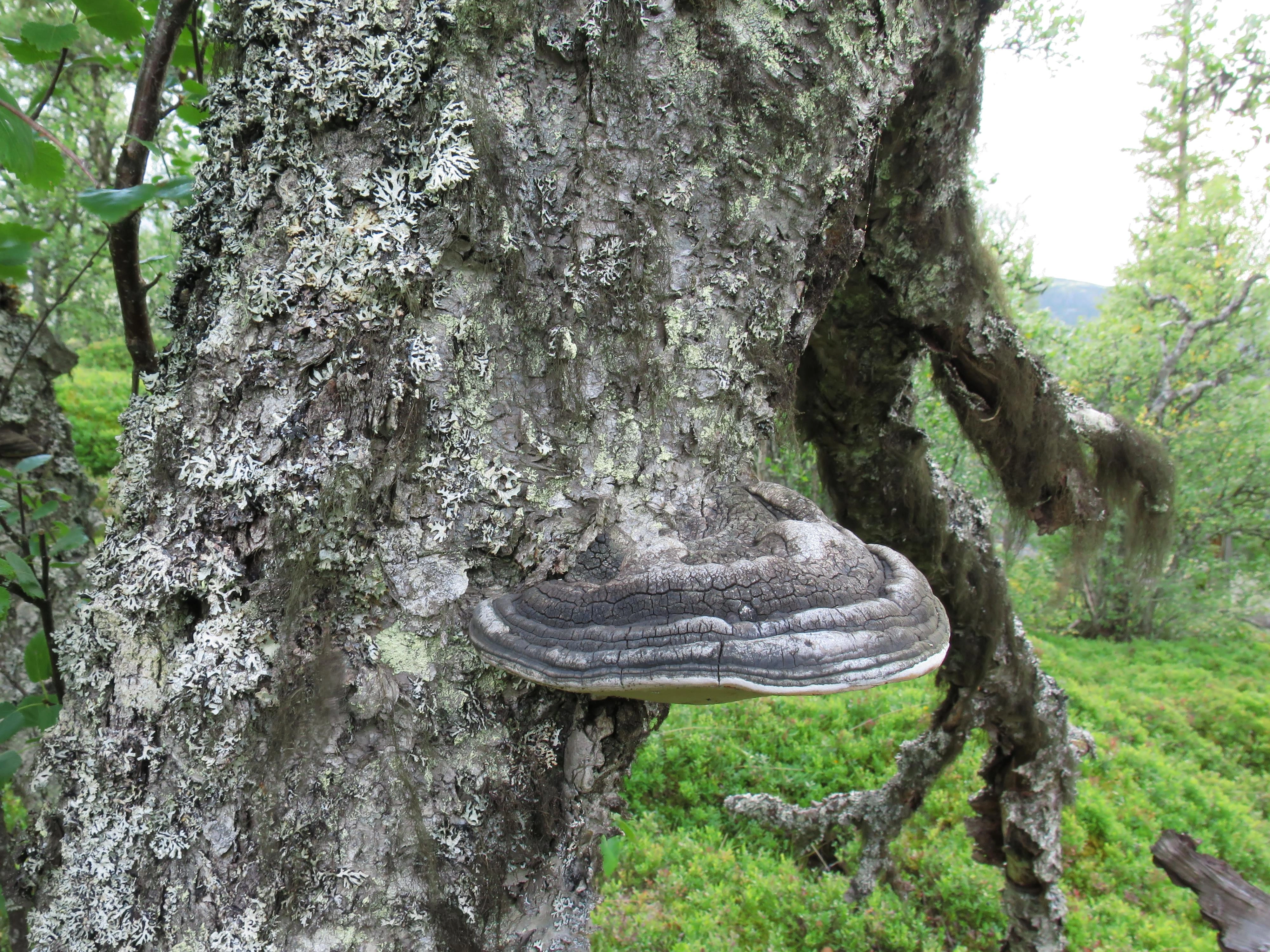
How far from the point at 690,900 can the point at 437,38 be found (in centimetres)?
428

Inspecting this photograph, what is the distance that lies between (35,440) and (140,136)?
1.50 m

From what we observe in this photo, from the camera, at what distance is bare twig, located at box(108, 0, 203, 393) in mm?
1212

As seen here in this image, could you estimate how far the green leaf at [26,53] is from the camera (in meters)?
1.19

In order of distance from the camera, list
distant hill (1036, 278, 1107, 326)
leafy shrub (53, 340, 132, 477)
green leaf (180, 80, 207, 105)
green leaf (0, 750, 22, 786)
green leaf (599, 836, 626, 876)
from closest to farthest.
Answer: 1. green leaf (0, 750, 22, 786)
2. green leaf (180, 80, 207, 105)
3. green leaf (599, 836, 626, 876)
4. leafy shrub (53, 340, 132, 477)
5. distant hill (1036, 278, 1107, 326)

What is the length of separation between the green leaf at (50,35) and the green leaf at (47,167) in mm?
153

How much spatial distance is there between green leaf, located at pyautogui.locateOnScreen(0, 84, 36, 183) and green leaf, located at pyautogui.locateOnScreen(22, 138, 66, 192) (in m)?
0.17

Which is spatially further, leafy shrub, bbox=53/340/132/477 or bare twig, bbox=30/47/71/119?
leafy shrub, bbox=53/340/132/477

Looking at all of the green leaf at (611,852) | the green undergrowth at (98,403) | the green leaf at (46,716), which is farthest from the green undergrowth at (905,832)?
the green undergrowth at (98,403)

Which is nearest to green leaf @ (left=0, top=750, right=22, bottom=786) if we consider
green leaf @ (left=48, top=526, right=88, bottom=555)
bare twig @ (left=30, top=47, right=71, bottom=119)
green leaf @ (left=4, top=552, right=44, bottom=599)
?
green leaf @ (left=4, top=552, right=44, bottom=599)

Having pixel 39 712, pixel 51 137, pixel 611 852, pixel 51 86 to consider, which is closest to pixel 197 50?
pixel 51 86

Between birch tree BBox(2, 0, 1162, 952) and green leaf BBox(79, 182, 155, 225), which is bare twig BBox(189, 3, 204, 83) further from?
green leaf BBox(79, 182, 155, 225)

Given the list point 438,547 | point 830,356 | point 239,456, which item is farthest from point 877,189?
point 239,456

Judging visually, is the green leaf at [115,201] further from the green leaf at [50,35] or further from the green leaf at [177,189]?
the green leaf at [50,35]

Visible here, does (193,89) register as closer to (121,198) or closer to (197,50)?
(197,50)
